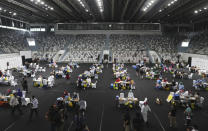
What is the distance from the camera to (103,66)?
3173cm

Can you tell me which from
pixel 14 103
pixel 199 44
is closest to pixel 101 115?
pixel 14 103

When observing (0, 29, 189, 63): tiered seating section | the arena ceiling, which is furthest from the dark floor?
(0, 29, 189, 63): tiered seating section

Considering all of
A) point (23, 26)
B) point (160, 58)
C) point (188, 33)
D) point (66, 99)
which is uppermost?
point (23, 26)

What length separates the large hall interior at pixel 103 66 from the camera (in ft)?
30.7

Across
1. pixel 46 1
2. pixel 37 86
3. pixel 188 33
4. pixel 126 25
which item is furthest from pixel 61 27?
pixel 188 33

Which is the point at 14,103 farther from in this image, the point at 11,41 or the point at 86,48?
the point at 86,48

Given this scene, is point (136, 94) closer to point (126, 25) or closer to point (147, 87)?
point (147, 87)

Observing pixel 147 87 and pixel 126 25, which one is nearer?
pixel 147 87

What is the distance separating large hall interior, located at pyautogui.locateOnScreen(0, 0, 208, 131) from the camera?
9344 mm

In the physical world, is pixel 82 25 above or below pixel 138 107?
above

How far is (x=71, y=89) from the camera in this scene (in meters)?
15.8

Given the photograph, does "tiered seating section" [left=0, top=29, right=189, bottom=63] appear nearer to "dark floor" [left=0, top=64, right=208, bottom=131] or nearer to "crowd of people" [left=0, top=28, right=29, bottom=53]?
"crowd of people" [left=0, top=28, right=29, bottom=53]

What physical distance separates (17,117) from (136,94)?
9.76 metres

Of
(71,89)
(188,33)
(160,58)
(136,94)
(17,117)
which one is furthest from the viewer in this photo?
(188,33)
